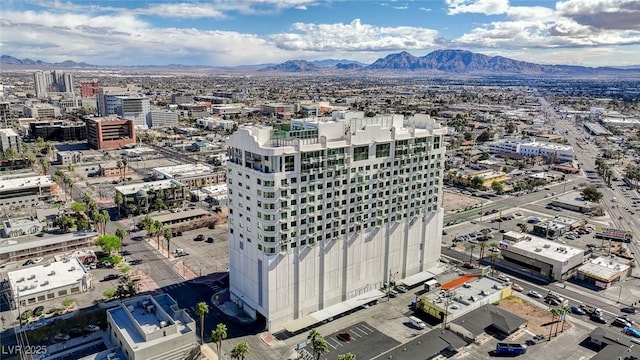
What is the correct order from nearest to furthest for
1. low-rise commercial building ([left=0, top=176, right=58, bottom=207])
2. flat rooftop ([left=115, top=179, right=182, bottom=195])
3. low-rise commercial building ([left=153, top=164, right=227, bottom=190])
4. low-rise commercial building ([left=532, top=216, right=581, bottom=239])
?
low-rise commercial building ([left=532, top=216, right=581, bottom=239]) → flat rooftop ([left=115, top=179, right=182, bottom=195]) → low-rise commercial building ([left=0, top=176, right=58, bottom=207]) → low-rise commercial building ([left=153, top=164, right=227, bottom=190])

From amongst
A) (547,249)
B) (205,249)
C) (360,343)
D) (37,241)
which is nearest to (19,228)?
(37,241)

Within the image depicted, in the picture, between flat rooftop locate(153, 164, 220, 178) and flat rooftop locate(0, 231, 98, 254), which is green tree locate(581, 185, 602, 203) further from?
flat rooftop locate(0, 231, 98, 254)

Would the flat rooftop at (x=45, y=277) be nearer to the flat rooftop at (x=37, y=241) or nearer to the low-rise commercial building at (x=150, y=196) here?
the flat rooftop at (x=37, y=241)

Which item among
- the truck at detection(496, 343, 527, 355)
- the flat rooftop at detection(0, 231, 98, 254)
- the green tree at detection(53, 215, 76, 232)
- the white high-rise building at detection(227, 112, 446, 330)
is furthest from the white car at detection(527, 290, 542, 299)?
the green tree at detection(53, 215, 76, 232)

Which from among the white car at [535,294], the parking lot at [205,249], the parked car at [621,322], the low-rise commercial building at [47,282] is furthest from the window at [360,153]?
the low-rise commercial building at [47,282]

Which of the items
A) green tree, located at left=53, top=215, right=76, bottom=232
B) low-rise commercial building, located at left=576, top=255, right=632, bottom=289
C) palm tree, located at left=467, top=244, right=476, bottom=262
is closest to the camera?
low-rise commercial building, located at left=576, top=255, right=632, bottom=289

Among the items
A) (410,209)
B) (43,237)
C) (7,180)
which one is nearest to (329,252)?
(410,209)

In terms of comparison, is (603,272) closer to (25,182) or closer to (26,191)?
(26,191)

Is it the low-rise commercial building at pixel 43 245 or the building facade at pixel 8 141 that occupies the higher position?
the building facade at pixel 8 141
